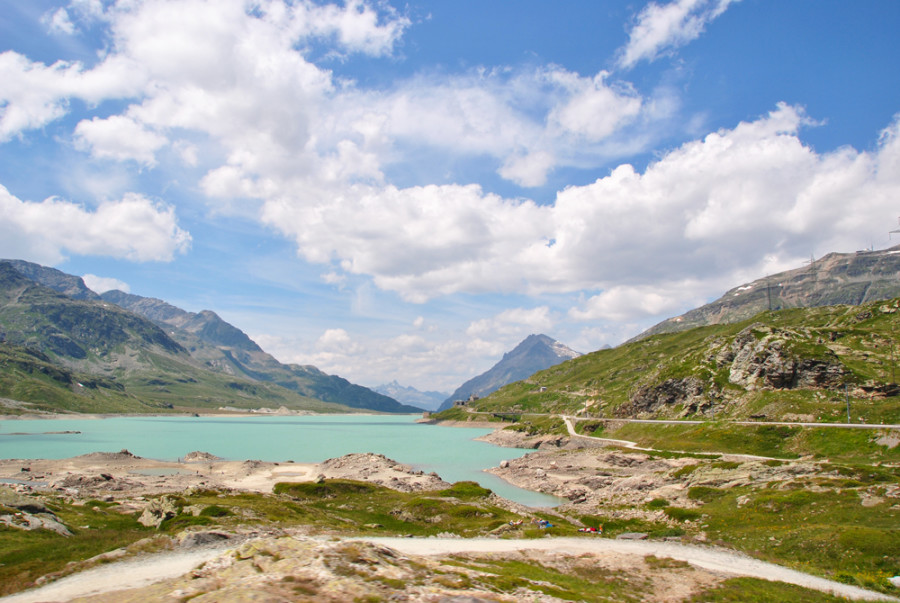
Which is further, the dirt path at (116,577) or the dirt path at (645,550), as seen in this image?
the dirt path at (645,550)

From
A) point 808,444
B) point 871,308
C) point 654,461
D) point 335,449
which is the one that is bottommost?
point 335,449

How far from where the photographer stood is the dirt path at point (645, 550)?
90.9 ft

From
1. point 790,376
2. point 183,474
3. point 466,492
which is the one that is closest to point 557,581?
point 466,492

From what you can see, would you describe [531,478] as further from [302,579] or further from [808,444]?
[302,579]

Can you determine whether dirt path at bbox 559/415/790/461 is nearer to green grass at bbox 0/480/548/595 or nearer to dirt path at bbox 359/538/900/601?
green grass at bbox 0/480/548/595

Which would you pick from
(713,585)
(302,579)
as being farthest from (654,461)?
(302,579)

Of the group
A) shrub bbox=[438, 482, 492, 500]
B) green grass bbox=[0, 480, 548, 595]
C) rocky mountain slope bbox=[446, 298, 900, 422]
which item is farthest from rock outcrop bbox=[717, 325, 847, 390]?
green grass bbox=[0, 480, 548, 595]

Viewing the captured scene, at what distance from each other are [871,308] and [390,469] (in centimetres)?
14808

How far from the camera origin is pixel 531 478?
9069 cm

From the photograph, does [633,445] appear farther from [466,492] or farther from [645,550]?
[645,550]

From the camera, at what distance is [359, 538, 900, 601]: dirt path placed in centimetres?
2772

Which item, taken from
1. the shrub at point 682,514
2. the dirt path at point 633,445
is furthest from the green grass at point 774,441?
the shrub at point 682,514

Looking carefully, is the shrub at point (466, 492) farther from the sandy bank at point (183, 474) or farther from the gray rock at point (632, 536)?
the gray rock at point (632, 536)

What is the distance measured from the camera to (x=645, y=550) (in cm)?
3597
